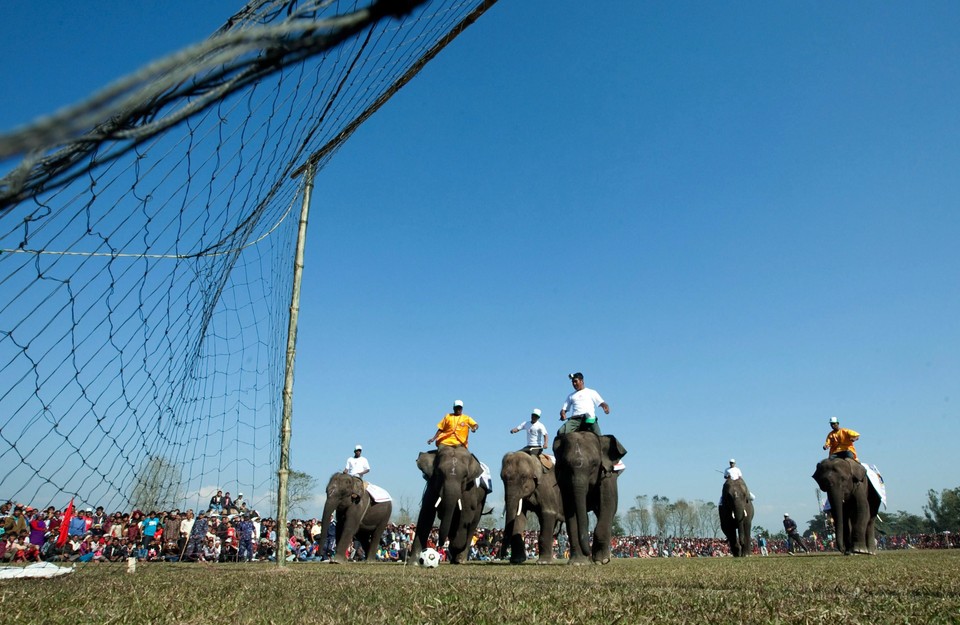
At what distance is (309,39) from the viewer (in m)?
1.67

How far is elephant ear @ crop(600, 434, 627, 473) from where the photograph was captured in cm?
1299

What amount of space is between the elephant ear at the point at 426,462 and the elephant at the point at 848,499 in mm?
8193

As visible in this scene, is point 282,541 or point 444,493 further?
point 444,493

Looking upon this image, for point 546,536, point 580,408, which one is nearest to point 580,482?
point 580,408

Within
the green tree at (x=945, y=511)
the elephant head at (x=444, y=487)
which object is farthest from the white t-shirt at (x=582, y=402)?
the green tree at (x=945, y=511)

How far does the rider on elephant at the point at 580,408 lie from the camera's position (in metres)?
12.2

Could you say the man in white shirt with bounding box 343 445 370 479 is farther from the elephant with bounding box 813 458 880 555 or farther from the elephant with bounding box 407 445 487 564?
the elephant with bounding box 813 458 880 555

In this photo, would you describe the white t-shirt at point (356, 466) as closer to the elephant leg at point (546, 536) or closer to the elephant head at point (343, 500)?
the elephant head at point (343, 500)

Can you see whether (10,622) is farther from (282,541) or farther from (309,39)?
(282,541)

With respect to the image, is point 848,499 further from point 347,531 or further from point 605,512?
point 347,531

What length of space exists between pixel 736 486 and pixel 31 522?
18299 mm

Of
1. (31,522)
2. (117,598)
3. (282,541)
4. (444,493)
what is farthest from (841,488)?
(31,522)

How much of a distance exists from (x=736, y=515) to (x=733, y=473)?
1.57 m

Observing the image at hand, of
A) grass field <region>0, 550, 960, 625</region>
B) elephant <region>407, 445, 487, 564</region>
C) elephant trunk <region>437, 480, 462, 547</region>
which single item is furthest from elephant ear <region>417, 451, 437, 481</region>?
grass field <region>0, 550, 960, 625</region>
